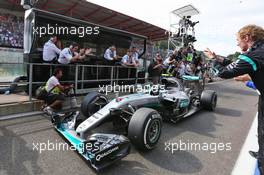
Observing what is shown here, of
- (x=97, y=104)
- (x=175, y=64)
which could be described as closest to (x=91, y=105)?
(x=97, y=104)

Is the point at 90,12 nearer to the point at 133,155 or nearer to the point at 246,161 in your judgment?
the point at 133,155

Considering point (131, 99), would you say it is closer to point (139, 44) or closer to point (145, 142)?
point (145, 142)

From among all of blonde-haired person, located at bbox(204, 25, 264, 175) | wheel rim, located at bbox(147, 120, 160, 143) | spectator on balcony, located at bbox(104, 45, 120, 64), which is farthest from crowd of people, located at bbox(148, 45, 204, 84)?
blonde-haired person, located at bbox(204, 25, 264, 175)

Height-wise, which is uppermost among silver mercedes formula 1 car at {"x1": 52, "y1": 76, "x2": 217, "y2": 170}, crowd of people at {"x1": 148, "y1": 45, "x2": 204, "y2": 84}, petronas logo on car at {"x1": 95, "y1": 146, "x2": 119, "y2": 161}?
crowd of people at {"x1": 148, "y1": 45, "x2": 204, "y2": 84}

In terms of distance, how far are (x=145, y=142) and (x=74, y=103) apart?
9.54ft

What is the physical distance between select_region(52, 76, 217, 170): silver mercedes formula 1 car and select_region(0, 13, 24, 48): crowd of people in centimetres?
1047

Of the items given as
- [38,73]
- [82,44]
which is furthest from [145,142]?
[82,44]

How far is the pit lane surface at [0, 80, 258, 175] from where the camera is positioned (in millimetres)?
2619

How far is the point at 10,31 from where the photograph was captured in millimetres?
12047

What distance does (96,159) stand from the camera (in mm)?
2449

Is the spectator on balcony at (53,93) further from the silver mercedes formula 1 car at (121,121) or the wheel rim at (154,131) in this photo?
the wheel rim at (154,131)

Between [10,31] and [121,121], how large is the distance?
38.3 feet

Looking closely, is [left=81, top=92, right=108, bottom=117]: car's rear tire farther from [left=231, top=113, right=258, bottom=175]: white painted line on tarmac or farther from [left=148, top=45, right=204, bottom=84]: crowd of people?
[left=148, top=45, right=204, bottom=84]: crowd of people

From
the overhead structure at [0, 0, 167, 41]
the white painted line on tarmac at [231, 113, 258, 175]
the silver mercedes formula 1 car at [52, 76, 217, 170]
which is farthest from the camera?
the overhead structure at [0, 0, 167, 41]
